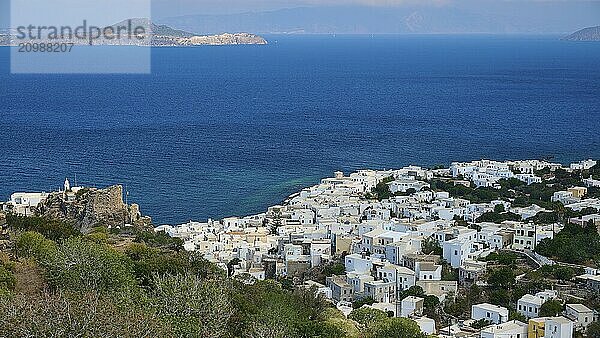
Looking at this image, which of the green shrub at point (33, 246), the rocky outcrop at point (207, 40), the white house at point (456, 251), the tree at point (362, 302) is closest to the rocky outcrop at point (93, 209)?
the green shrub at point (33, 246)

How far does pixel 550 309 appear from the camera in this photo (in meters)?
16.6

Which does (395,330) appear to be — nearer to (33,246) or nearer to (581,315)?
(581,315)

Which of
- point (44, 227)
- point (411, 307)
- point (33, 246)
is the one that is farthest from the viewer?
point (411, 307)

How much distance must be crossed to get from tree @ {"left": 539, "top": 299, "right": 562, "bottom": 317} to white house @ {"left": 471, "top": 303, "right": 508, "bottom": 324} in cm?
70

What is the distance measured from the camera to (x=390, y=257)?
66.8 feet

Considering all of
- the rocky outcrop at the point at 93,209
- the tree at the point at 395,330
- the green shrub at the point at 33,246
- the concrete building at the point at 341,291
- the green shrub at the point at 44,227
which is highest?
the green shrub at the point at 33,246

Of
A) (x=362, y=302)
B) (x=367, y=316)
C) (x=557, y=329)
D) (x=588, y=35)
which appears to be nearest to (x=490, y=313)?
(x=557, y=329)

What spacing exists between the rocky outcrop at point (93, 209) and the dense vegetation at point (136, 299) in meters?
3.25

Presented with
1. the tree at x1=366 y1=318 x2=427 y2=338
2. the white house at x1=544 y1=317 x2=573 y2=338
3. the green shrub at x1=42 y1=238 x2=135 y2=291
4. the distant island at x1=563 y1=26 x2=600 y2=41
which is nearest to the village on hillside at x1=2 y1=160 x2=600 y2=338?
the white house at x1=544 y1=317 x2=573 y2=338

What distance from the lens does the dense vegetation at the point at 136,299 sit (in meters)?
9.59

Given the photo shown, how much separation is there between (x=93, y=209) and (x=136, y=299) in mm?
8346

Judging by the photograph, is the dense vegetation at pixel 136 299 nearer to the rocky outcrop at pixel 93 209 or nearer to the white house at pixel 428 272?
the rocky outcrop at pixel 93 209

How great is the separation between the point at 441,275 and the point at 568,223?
5.32 meters

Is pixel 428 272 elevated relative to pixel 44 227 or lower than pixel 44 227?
lower
